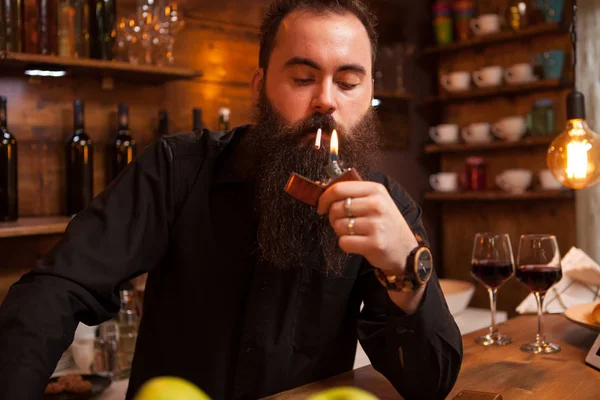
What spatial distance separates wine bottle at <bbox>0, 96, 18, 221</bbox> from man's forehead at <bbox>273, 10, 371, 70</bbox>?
1.21 m

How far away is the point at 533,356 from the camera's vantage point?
Result: 4.42ft

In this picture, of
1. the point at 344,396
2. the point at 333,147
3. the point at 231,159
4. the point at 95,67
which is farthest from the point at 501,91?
the point at 344,396

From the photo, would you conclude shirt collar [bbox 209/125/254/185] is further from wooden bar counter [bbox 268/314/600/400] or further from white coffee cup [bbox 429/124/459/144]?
white coffee cup [bbox 429/124/459/144]

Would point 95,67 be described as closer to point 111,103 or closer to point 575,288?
point 111,103

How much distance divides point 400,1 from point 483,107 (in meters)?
0.81

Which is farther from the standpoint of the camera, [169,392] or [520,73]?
[520,73]

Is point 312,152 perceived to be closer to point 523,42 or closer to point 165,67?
point 165,67

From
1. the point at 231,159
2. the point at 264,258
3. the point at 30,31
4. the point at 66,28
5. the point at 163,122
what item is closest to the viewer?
the point at 264,258

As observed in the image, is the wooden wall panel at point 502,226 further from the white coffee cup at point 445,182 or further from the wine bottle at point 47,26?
the wine bottle at point 47,26

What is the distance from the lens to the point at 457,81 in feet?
12.4

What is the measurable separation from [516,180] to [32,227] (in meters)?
2.52

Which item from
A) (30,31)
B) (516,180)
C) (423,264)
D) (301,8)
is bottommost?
(423,264)

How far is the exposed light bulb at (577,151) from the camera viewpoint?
166 cm

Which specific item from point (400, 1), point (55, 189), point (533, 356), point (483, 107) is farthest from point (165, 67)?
point (483, 107)
